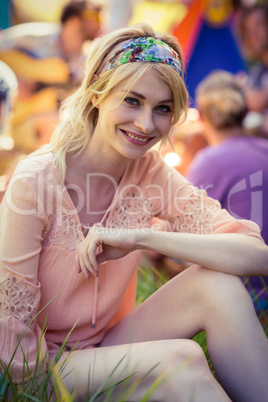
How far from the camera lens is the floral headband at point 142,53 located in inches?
54.1

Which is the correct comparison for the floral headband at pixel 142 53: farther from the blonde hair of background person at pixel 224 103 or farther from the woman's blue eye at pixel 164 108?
the blonde hair of background person at pixel 224 103

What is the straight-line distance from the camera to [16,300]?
49.7 inches

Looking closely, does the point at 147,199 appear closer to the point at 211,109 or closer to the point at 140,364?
the point at 140,364

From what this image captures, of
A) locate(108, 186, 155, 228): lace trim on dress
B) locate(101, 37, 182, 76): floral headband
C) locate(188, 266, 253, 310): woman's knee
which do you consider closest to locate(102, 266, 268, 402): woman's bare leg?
locate(188, 266, 253, 310): woman's knee

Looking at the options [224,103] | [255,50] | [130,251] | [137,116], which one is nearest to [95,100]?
[137,116]

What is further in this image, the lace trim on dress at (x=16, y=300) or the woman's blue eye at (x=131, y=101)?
the woman's blue eye at (x=131, y=101)

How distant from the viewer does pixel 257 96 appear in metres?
4.67

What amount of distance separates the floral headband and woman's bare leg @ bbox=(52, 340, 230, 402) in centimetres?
78

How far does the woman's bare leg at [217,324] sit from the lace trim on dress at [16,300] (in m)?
0.29

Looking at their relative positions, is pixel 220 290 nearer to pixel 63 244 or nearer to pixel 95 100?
pixel 63 244

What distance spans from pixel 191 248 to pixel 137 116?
0.41 metres

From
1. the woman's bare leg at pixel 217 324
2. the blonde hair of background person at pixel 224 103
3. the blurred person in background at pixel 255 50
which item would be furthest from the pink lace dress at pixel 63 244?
the blurred person in background at pixel 255 50

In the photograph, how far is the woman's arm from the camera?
133 centimetres

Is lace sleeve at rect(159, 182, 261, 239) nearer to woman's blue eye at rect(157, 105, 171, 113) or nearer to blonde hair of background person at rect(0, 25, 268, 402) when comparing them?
blonde hair of background person at rect(0, 25, 268, 402)
